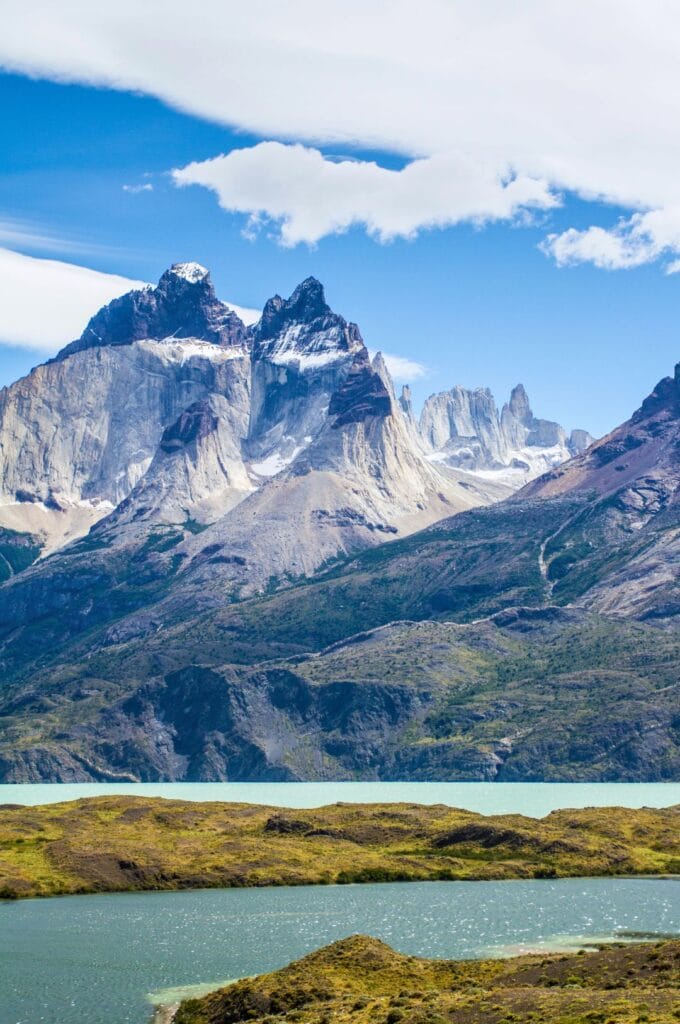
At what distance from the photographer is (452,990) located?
371ft

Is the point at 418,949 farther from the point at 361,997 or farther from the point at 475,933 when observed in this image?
the point at 361,997

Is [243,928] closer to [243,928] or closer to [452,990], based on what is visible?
[243,928]

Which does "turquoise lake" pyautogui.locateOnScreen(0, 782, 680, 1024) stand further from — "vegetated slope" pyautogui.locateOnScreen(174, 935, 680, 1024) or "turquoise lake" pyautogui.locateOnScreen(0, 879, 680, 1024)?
"vegetated slope" pyautogui.locateOnScreen(174, 935, 680, 1024)

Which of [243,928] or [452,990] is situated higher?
[452,990]

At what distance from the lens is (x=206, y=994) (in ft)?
387

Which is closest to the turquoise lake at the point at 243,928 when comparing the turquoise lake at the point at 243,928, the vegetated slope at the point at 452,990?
the turquoise lake at the point at 243,928

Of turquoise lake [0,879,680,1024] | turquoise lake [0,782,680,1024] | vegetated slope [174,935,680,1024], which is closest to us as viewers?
vegetated slope [174,935,680,1024]

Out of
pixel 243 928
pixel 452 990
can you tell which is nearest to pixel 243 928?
pixel 243 928

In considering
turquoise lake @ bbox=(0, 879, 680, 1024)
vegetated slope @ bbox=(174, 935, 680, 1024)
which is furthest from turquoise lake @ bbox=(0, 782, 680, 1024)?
vegetated slope @ bbox=(174, 935, 680, 1024)

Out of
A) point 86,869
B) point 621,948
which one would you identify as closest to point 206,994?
point 621,948

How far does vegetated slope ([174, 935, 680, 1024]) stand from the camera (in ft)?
330

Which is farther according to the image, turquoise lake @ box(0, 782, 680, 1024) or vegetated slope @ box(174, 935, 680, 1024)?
turquoise lake @ box(0, 782, 680, 1024)

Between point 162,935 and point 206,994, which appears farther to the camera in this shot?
point 162,935

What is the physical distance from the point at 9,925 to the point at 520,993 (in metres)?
67.7
